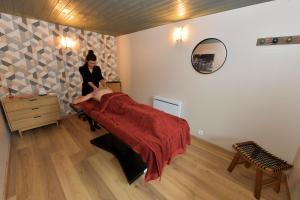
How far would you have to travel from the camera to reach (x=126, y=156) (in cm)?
185

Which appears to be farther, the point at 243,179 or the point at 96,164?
the point at 96,164

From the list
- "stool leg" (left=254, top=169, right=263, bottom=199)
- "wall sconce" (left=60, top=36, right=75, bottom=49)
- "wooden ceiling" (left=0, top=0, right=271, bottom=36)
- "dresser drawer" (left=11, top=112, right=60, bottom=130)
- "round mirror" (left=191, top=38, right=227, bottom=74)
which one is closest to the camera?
"stool leg" (left=254, top=169, right=263, bottom=199)

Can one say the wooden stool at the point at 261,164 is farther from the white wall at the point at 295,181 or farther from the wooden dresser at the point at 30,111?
the wooden dresser at the point at 30,111

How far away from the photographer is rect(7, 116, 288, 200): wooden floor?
4.64 ft

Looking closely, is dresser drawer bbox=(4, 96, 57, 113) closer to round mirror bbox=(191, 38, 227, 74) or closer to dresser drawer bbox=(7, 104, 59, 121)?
dresser drawer bbox=(7, 104, 59, 121)

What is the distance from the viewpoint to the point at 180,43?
2.44 m

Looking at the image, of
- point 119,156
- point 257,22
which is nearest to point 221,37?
point 257,22

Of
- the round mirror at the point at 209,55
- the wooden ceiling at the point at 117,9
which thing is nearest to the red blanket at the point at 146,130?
the round mirror at the point at 209,55

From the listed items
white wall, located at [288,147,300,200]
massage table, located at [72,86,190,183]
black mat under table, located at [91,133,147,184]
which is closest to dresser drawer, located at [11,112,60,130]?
massage table, located at [72,86,190,183]

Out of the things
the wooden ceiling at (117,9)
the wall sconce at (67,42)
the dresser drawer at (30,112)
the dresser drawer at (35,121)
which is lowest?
the dresser drawer at (35,121)

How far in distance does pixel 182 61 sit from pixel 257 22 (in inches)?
43.6

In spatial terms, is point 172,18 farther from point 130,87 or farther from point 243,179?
point 243,179

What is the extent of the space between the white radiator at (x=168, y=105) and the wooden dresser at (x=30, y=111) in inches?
78.4

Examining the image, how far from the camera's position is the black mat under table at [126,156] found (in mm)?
1625
